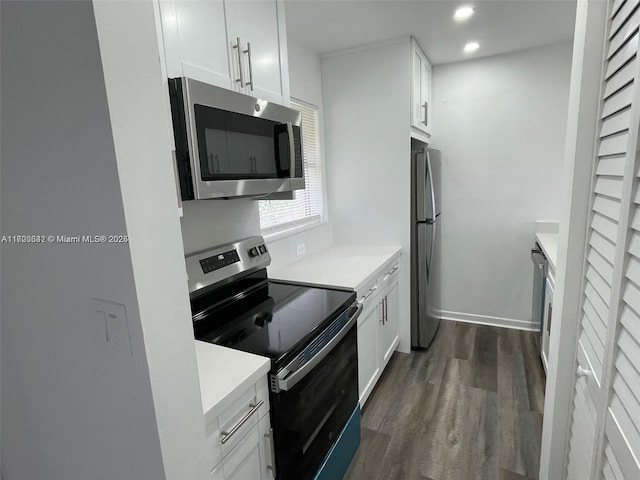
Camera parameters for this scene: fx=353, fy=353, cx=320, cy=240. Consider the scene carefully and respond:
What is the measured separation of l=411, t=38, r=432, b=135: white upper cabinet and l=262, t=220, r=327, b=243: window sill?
1060mm

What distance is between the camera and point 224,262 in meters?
1.71

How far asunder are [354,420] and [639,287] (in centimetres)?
146

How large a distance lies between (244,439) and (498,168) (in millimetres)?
3027

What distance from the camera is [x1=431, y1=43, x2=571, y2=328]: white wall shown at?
2.95 meters

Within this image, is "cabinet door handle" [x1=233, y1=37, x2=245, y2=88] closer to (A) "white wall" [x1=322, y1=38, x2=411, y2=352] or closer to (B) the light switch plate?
(B) the light switch plate

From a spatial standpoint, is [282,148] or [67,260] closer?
[67,260]

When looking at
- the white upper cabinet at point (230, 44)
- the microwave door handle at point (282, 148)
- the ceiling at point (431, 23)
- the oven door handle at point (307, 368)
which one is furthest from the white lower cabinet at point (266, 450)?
the ceiling at point (431, 23)

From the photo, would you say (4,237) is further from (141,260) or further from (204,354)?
(204,354)

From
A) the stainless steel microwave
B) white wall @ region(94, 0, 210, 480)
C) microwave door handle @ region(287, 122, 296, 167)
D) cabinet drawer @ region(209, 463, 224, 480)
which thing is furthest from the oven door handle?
microwave door handle @ region(287, 122, 296, 167)

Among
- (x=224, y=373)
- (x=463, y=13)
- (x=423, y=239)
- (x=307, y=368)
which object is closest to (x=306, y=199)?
(x=423, y=239)

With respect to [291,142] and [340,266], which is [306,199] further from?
[291,142]

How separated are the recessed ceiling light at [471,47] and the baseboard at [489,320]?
2241mm

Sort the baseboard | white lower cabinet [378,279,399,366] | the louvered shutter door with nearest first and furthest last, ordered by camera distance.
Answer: the louvered shutter door, white lower cabinet [378,279,399,366], the baseboard

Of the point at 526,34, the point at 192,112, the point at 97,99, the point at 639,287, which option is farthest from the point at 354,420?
the point at 526,34
